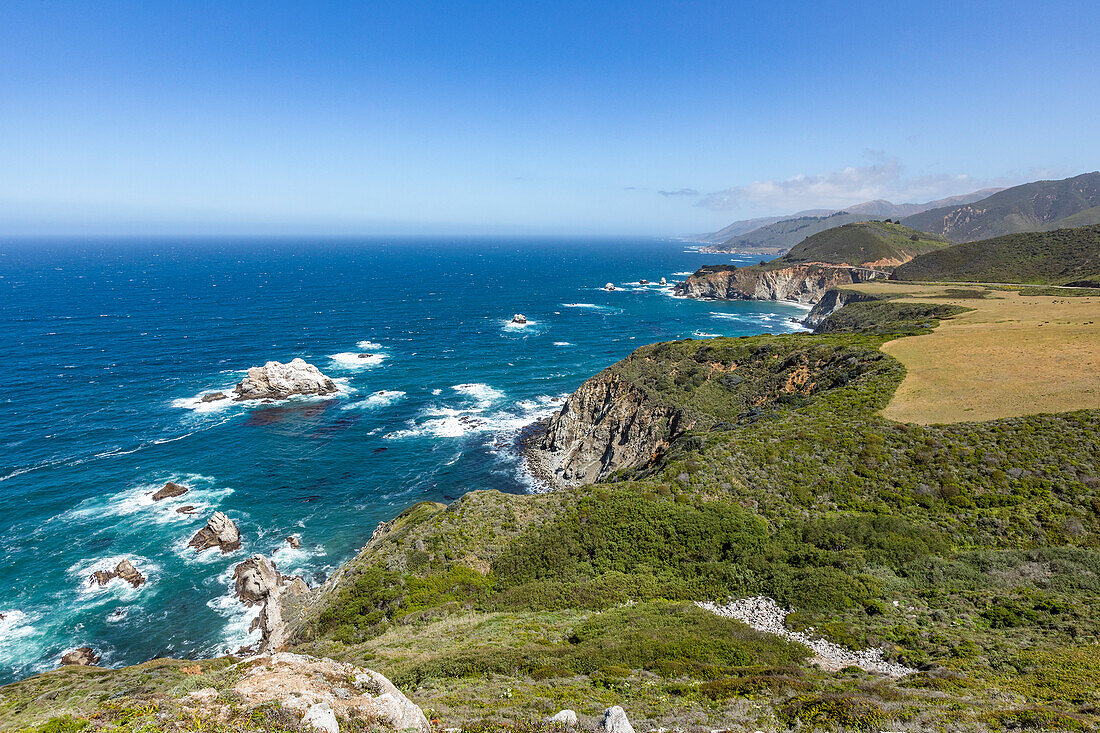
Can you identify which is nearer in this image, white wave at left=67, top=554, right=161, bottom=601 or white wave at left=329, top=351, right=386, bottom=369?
white wave at left=67, top=554, right=161, bottom=601

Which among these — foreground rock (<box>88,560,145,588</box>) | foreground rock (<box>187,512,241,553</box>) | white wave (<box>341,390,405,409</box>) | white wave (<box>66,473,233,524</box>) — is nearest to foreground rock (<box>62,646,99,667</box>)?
foreground rock (<box>88,560,145,588</box>)

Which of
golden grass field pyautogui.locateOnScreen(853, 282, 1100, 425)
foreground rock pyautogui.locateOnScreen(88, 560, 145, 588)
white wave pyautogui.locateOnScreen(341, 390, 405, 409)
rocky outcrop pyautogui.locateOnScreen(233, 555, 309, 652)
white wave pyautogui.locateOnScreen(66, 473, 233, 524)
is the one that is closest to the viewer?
golden grass field pyautogui.locateOnScreen(853, 282, 1100, 425)

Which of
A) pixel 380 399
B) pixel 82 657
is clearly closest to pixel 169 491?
pixel 82 657

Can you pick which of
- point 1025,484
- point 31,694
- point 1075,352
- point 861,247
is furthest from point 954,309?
point 861,247

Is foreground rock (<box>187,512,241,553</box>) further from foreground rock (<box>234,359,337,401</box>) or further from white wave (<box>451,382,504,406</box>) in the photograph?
white wave (<box>451,382,504,406</box>)

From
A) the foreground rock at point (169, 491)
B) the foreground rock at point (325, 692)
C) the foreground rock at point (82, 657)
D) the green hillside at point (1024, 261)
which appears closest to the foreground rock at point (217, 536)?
the foreground rock at point (169, 491)
